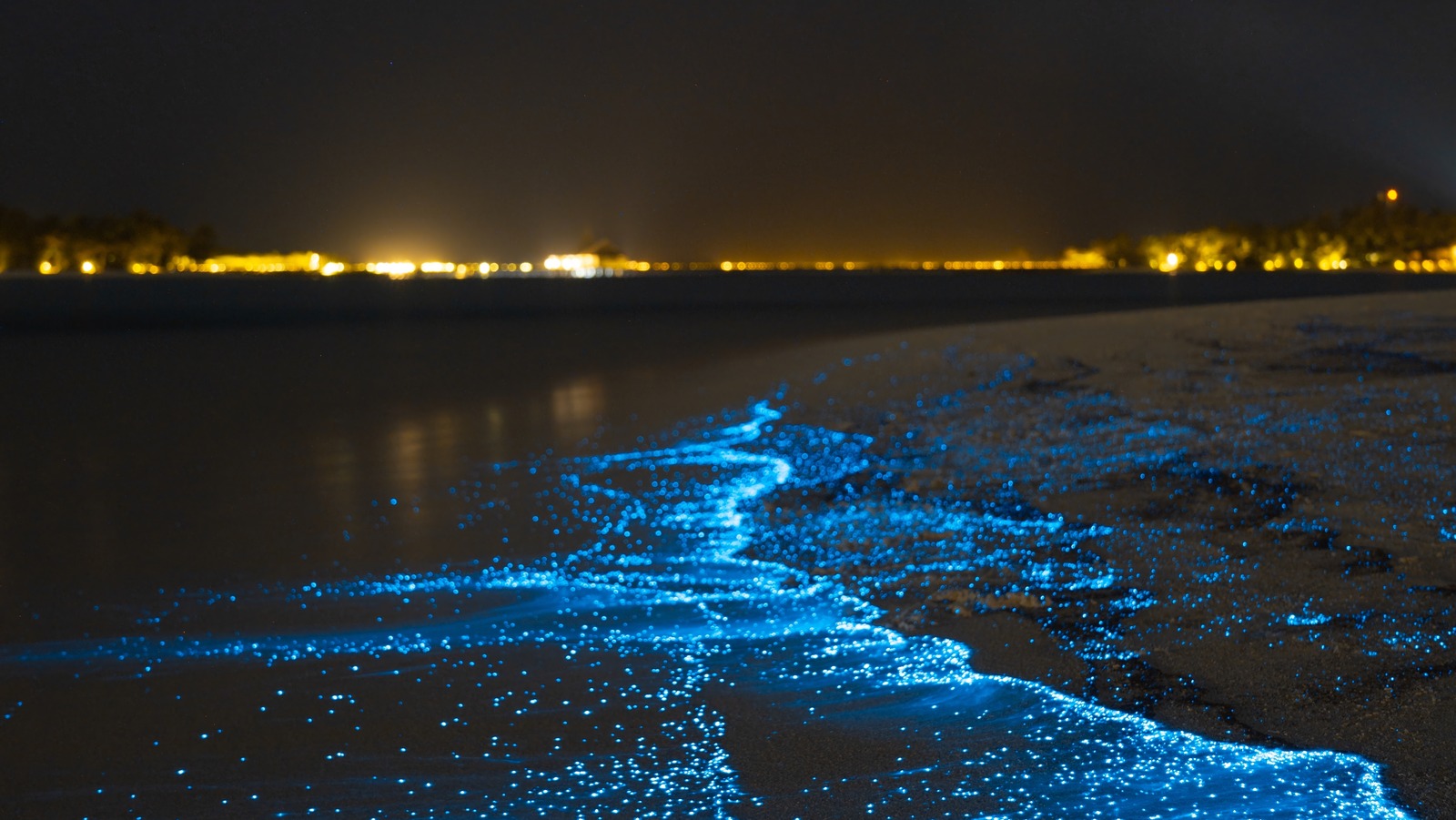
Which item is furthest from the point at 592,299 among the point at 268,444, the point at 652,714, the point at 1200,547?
the point at 652,714

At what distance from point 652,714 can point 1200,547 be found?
199 centimetres

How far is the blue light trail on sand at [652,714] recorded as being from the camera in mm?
2295

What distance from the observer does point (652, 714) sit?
2.73 metres

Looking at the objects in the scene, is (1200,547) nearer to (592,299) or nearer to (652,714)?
(652,714)

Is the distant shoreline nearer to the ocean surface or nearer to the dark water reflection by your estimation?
the dark water reflection

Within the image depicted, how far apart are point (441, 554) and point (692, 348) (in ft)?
41.3

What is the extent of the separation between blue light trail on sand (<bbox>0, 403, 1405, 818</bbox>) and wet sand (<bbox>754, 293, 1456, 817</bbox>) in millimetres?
116

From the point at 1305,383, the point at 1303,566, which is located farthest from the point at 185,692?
the point at 1305,383

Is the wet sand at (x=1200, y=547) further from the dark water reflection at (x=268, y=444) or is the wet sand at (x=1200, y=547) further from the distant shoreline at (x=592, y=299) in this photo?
the distant shoreline at (x=592, y=299)

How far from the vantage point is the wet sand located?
105 inches

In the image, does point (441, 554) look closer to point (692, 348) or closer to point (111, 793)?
point (111, 793)

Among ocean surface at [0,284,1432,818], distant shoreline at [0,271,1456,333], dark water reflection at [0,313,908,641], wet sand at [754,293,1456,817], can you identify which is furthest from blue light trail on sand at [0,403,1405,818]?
distant shoreline at [0,271,1456,333]

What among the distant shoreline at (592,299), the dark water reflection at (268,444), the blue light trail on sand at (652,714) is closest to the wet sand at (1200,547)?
the blue light trail on sand at (652,714)

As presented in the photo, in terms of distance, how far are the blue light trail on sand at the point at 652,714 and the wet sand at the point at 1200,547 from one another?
0.12 meters
